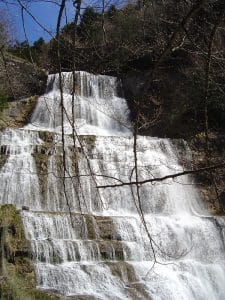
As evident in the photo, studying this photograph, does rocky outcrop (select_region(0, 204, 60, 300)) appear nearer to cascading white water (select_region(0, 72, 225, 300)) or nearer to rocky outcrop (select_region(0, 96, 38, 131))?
cascading white water (select_region(0, 72, 225, 300))

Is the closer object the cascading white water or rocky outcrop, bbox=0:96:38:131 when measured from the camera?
the cascading white water

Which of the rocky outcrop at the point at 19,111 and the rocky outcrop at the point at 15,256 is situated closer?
the rocky outcrop at the point at 15,256

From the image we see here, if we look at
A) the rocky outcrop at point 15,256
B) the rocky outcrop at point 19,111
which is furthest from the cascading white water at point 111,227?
the rocky outcrop at point 19,111

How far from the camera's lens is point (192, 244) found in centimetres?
1195

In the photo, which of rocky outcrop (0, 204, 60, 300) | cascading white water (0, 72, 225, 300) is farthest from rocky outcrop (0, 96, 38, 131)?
rocky outcrop (0, 204, 60, 300)

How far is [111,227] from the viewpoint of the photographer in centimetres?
1115

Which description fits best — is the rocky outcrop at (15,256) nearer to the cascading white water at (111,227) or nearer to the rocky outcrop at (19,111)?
the cascading white water at (111,227)

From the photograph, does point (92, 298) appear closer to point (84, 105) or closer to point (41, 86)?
point (84, 105)

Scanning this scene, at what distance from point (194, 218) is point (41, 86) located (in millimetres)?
10006

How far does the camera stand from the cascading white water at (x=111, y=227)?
31.2 feet

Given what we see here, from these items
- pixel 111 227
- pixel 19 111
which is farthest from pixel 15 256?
pixel 19 111

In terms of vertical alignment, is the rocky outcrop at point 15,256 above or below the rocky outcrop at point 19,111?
below

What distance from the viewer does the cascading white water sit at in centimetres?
952

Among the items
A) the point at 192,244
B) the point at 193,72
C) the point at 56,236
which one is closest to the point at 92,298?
the point at 56,236
